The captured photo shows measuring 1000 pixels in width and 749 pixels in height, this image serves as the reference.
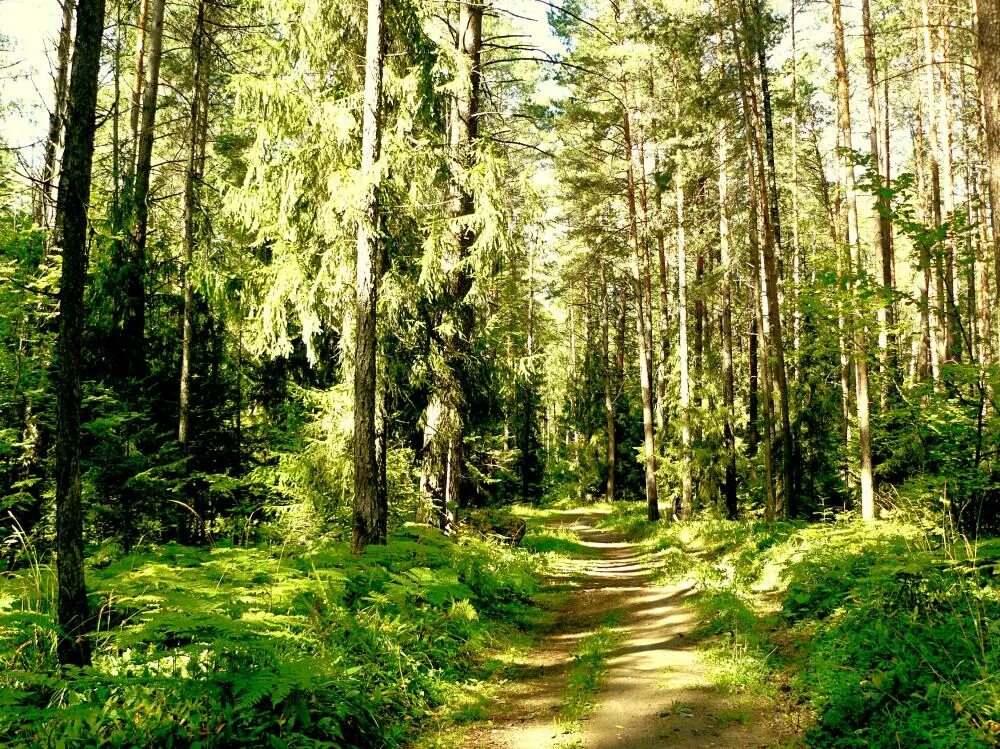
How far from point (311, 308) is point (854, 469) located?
12.9 meters

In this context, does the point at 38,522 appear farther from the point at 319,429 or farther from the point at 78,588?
the point at 78,588

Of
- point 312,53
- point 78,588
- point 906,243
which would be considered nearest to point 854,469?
point 312,53

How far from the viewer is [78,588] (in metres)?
3.91

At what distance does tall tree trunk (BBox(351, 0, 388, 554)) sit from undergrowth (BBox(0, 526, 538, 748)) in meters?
0.93

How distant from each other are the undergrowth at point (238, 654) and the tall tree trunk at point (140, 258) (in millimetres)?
4733

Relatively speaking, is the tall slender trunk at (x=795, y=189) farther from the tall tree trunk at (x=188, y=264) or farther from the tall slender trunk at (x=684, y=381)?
the tall tree trunk at (x=188, y=264)

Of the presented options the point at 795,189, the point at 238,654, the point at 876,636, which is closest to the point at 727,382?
the point at 795,189

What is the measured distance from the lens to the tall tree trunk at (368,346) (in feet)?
25.2

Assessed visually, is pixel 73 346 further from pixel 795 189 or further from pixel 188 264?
pixel 795 189

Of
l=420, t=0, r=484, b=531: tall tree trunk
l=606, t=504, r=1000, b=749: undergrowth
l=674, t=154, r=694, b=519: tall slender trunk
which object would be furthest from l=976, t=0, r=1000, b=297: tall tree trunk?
l=674, t=154, r=694, b=519: tall slender trunk

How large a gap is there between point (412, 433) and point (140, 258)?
539cm

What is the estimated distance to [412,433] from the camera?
11.9 m

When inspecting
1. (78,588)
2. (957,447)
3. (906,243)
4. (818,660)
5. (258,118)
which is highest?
(906,243)

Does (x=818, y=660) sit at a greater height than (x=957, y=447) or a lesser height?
lesser
